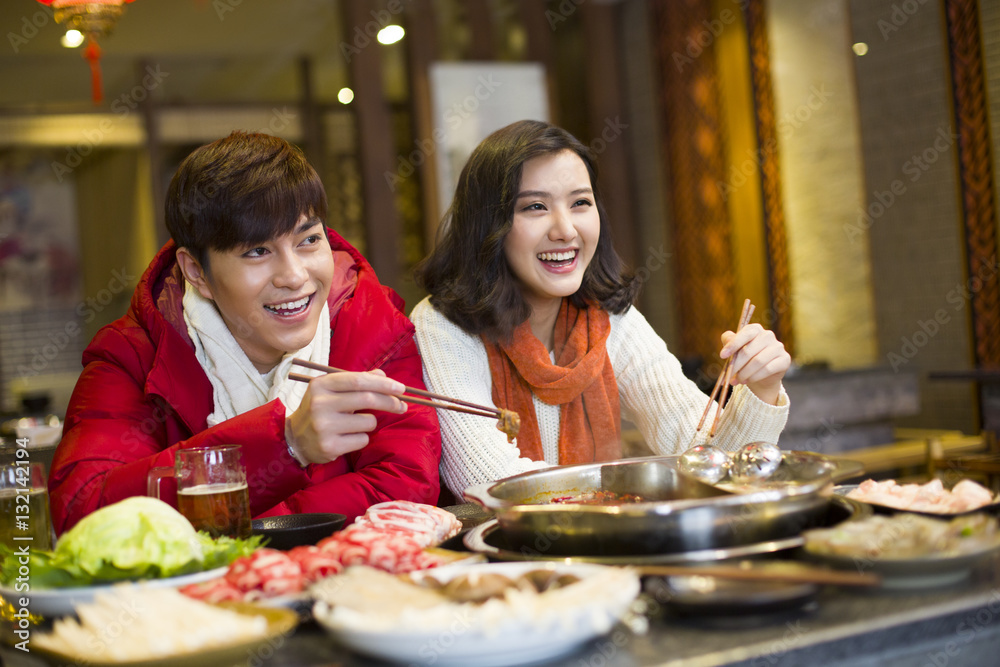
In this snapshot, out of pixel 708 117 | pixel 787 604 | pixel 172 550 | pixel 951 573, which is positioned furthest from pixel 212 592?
pixel 708 117

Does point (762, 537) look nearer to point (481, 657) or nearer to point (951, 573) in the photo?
point (951, 573)

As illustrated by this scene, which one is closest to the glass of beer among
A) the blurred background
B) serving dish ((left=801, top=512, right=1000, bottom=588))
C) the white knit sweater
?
the white knit sweater

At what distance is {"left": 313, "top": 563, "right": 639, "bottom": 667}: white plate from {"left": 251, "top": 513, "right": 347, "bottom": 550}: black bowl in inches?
16.8

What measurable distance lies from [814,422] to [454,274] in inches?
99.9

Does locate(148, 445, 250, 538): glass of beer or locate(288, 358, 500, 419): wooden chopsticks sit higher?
locate(288, 358, 500, 419): wooden chopsticks

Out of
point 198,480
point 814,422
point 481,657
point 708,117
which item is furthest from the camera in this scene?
point 708,117

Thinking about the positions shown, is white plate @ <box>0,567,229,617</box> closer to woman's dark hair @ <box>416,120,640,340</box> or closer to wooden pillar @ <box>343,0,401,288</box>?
woman's dark hair @ <box>416,120,640,340</box>

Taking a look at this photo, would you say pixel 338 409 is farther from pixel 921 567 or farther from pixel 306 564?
pixel 921 567

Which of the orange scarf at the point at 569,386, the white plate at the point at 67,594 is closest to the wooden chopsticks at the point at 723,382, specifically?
the orange scarf at the point at 569,386

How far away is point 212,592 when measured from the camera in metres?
0.96

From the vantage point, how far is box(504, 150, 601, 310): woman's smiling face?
1949 millimetres

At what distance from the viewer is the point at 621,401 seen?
219 cm

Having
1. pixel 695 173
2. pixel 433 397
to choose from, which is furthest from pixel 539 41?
pixel 433 397

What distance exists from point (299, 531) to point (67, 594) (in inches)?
11.9
